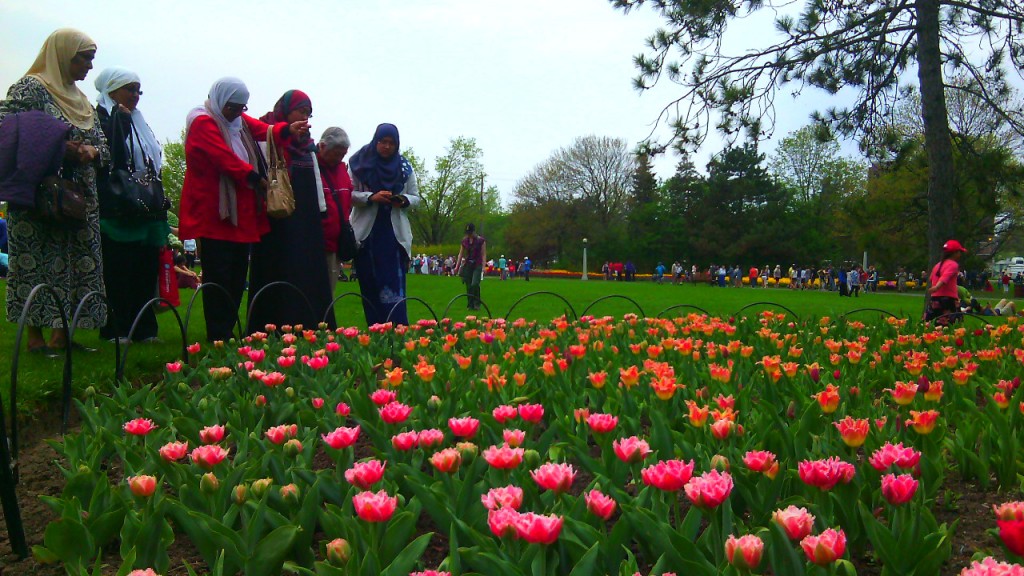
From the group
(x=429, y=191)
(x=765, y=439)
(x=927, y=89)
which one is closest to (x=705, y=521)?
(x=765, y=439)

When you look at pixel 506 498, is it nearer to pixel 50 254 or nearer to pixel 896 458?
pixel 896 458

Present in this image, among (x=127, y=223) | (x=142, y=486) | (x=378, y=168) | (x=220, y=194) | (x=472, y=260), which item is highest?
(x=378, y=168)

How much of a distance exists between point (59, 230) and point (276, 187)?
1.26 metres

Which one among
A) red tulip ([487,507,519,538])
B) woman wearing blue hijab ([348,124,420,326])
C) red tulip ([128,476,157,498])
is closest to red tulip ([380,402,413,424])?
red tulip ([128,476,157,498])

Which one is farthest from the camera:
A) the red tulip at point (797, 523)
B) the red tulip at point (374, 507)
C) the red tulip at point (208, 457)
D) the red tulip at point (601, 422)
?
the red tulip at point (601, 422)

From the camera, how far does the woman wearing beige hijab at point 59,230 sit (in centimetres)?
420

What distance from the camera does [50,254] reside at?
14.0 feet

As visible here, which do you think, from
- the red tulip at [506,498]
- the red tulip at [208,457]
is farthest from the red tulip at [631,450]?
the red tulip at [208,457]

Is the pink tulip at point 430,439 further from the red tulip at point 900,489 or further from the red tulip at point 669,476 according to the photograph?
the red tulip at point 900,489

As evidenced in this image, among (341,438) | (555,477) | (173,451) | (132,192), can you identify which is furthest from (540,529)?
(132,192)

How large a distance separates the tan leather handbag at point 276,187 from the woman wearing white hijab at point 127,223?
29.4 inches

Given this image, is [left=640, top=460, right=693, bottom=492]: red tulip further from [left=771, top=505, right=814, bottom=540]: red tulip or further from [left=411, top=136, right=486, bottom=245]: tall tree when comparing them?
[left=411, top=136, right=486, bottom=245]: tall tree

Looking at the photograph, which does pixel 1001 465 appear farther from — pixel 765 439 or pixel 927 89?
pixel 927 89

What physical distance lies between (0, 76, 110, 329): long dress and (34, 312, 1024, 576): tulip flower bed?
122 cm
